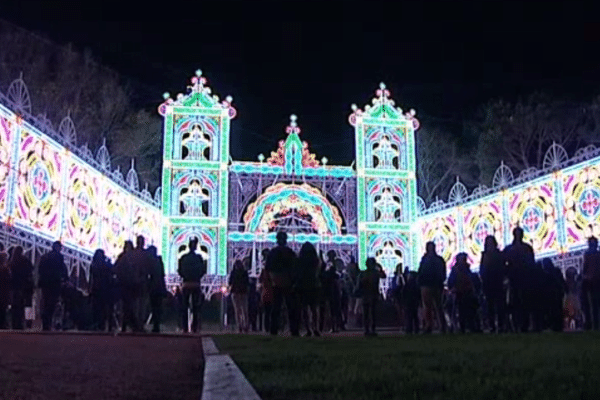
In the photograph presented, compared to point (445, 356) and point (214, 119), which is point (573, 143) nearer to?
point (214, 119)

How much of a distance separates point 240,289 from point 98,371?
32.5 feet

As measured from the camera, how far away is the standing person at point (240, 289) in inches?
623

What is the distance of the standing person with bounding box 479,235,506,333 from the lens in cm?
1261

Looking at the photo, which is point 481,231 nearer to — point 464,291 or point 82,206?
point 82,206

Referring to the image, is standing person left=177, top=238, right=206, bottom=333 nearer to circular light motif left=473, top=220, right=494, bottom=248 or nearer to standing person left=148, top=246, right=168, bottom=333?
standing person left=148, top=246, right=168, bottom=333

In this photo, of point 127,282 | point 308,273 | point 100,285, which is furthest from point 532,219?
point 127,282

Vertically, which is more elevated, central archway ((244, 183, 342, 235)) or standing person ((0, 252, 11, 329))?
central archway ((244, 183, 342, 235))

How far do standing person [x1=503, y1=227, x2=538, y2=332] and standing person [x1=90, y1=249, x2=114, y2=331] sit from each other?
7.51 meters

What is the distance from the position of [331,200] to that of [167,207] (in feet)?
23.7

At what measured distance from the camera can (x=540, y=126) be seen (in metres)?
40.1

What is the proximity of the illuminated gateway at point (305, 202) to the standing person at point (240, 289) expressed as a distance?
369 inches

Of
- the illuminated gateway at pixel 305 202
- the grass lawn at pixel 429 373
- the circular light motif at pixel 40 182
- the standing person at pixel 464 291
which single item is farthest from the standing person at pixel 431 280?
the illuminated gateway at pixel 305 202

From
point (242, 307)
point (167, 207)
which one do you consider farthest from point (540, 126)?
point (242, 307)

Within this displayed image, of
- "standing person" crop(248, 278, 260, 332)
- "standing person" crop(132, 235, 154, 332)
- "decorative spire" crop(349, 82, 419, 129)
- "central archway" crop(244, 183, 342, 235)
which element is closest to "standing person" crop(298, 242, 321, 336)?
"standing person" crop(132, 235, 154, 332)
